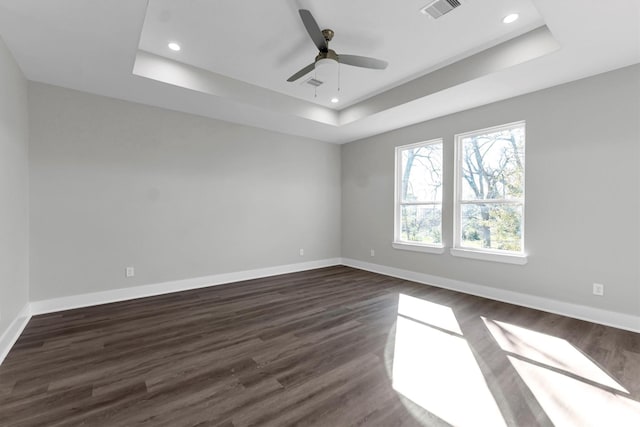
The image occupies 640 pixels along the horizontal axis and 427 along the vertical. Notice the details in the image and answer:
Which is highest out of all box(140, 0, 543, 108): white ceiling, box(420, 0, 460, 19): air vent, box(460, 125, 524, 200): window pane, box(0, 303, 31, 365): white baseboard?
box(140, 0, 543, 108): white ceiling

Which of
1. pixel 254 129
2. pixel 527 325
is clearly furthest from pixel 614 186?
pixel 254 129

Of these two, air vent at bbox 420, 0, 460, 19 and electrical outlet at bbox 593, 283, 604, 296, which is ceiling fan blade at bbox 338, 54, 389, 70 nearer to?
air vent at bbox 420, 0, 460, 19

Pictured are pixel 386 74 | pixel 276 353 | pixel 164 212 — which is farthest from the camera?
pixel 164 212

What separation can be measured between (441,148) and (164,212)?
4524 millimetres

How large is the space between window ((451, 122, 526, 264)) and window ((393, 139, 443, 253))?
1.25ft

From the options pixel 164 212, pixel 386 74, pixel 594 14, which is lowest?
pixel 164 212

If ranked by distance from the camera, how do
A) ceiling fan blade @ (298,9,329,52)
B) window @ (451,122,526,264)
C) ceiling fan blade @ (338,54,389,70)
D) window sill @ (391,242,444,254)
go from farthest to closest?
window sill @ (391,242,444,254)
window @ (451,122,526,264)
ceiling fan blade @ (338,54,389,70)
ceiling fan blade @ (298,9,329,52)

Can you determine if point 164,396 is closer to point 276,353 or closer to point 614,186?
point 276,353

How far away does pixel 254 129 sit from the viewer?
515 centimetres

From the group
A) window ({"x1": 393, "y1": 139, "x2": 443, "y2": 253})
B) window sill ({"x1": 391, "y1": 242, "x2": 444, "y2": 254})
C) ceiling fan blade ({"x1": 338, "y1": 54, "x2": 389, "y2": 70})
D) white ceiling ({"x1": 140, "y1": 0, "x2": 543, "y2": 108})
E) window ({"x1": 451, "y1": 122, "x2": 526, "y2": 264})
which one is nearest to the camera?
white ceiling ({"x1": 140, "y1": 0, "x2": 543, "y2": 108})

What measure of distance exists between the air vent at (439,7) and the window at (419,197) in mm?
2379

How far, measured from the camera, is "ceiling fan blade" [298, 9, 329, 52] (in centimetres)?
231

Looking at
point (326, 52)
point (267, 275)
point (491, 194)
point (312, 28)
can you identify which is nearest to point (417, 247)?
point (491, 194)

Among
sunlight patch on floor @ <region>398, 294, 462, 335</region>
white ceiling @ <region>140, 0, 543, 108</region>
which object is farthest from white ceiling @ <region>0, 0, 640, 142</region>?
sunlight patch on floor @ <region>398, 294, 462, 335</region>
